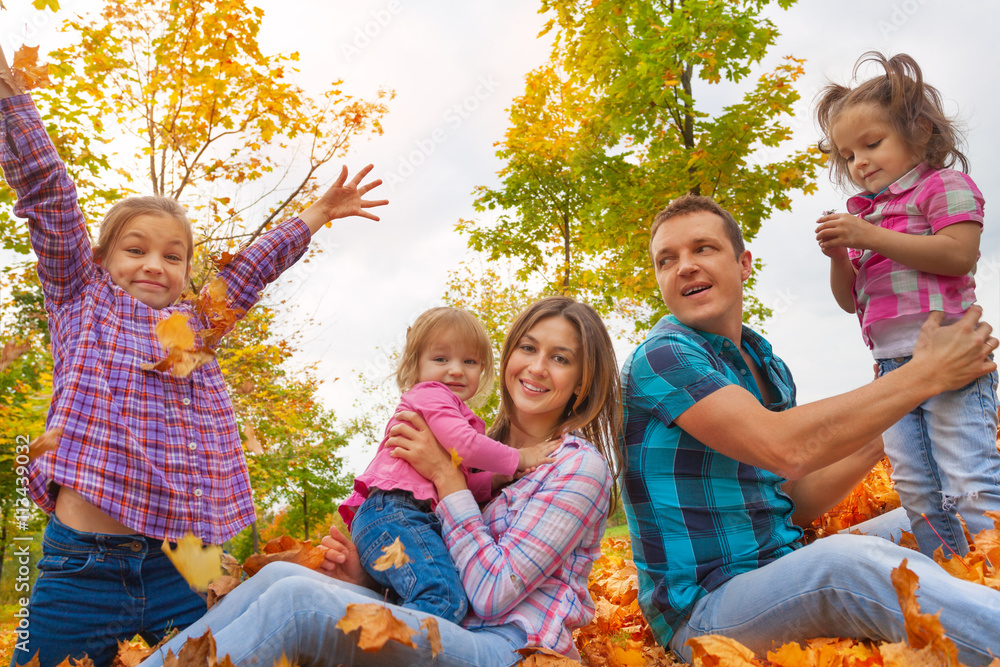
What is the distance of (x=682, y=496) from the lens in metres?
2.38

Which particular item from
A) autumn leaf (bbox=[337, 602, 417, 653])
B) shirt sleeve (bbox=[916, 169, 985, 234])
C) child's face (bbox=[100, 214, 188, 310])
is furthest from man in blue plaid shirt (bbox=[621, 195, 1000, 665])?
child's face (bbox=[100, 214, 188, 310])

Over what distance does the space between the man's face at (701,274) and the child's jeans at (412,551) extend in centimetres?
129

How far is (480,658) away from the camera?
1.98 meters

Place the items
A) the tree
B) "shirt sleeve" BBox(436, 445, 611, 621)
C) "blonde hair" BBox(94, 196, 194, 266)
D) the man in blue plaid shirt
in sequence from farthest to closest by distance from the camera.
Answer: the tree
"blonde hair" BBox(94, 196, 194, 266)
"shirt sleeve" BBox(436, 445, 611, 621)
the man in blue plaid shirt

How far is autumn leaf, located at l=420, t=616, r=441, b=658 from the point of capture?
1903mm

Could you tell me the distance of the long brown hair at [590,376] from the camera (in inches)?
101

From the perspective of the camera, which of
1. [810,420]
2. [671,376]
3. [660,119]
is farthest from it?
[660,119]

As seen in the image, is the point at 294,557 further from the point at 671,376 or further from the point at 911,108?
the point at 911,108

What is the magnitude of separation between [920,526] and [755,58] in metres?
7.33

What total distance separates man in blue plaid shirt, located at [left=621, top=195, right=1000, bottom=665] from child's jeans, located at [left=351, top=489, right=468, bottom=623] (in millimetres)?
783

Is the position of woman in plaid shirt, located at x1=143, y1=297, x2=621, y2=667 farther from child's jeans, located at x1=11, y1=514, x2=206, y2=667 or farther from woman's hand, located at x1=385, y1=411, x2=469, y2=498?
child's jeans, located at x1=11, y1=514, x2=206, y2=667

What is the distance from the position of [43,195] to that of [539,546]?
7.75 ft

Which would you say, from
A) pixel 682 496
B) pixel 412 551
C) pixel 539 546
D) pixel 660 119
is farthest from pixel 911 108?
pixel 660 119

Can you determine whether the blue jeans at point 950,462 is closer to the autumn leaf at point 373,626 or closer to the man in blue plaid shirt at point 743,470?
the man in blue plaid shirt at point 743,470
